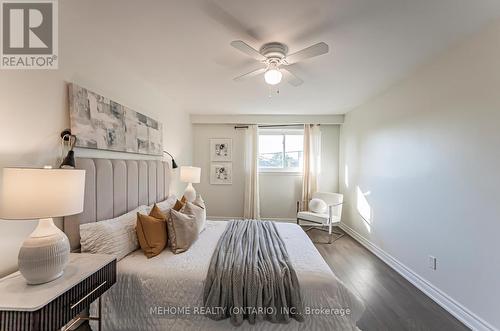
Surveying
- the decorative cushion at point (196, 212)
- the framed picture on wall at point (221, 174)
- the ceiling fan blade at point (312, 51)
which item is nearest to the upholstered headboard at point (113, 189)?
the decorative cushion at point (196, 212)

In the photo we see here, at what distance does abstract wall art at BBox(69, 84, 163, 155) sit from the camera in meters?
1.85

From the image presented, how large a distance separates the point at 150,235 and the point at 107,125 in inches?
44.3

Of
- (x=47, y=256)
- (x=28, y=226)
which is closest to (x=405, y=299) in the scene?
(x=47, y=256)

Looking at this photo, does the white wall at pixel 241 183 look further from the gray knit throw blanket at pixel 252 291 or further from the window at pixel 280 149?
the gray knit throw blanket at pixel 252 291

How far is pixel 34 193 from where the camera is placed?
114cm

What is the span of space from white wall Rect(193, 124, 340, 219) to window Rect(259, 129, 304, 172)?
207 mm

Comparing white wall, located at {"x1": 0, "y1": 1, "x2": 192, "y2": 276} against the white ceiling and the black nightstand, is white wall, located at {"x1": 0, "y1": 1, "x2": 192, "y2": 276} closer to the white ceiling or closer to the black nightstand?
the white ceiling

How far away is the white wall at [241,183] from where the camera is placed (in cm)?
514

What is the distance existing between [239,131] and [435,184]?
367 cm

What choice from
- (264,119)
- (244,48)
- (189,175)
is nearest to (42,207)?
(244,48)

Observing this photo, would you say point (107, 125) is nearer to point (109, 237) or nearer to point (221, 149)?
point (109, 237)

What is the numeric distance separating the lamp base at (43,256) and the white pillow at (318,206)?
381cm

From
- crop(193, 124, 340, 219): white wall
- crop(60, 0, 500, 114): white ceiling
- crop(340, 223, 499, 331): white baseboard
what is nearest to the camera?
crop(60, 0, 500, 114): white ceiling

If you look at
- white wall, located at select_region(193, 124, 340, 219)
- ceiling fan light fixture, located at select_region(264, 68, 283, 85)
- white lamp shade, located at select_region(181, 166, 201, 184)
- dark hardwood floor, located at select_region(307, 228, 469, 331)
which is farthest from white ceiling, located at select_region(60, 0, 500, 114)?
dark hardwood floor, located at select_region(307, 228, 469, 331)
